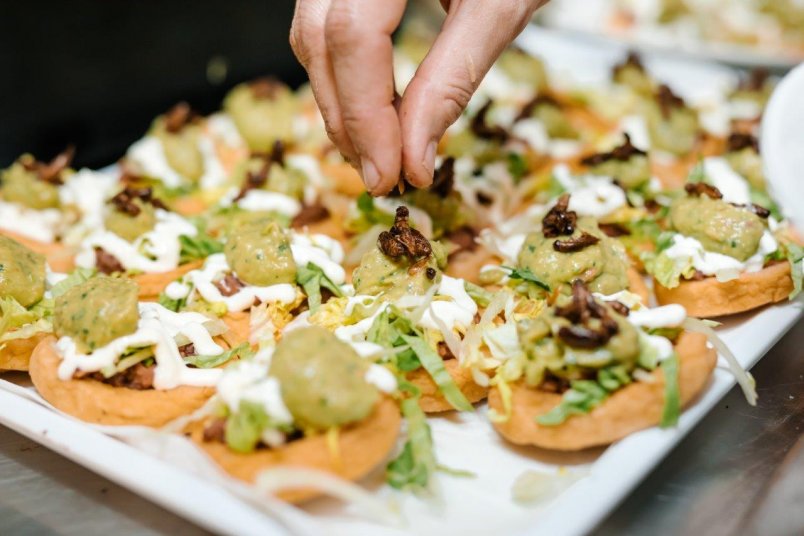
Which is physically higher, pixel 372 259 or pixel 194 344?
pixel 372 259

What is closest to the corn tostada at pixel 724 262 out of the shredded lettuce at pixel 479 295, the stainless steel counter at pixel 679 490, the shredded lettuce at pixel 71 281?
the stainless steel counter at pixel 679 490

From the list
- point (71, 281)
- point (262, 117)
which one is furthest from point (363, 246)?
point (262, 117)

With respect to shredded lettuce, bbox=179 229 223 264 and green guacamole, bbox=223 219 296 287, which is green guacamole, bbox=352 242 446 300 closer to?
green guacamole, bbox=223 219 296 287

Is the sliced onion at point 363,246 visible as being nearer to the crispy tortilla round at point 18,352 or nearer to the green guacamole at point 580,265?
the green guacamole at point 580,265

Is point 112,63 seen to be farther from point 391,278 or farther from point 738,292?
point 738,292

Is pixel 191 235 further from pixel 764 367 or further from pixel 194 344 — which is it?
pixel 764 367

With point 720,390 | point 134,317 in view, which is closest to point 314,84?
point 134,317
